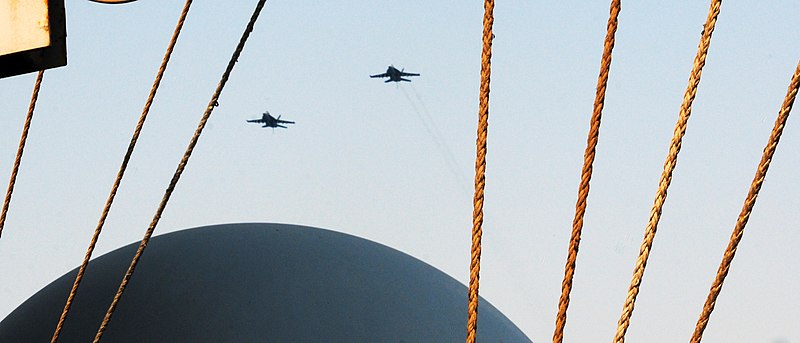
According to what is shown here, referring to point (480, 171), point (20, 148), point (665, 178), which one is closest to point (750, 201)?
point (665, 178)

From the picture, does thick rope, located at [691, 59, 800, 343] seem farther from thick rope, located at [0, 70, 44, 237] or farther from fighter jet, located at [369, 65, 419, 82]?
fighter jet, located at [369, 65, 419, 82]

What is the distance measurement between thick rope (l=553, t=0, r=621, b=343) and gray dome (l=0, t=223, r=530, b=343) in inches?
368

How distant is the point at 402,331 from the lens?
1352 centimetres

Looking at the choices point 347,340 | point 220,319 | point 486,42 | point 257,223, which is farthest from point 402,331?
point 486,42

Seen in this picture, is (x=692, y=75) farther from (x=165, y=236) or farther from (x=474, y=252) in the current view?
(x=165, y=236)

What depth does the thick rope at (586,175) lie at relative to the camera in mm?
3682

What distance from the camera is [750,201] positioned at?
131 inches

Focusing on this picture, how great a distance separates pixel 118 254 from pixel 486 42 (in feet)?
41.5

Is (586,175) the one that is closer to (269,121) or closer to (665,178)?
(665,178)

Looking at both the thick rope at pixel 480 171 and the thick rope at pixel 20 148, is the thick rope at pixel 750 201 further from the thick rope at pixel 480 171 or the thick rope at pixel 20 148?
the thick rope at pixel 20 148

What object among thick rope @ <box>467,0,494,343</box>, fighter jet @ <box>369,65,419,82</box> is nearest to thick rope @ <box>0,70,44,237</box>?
thick rope @ <box>467,0,494,343</box>

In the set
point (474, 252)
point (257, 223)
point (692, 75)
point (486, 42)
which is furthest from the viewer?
point (257, 223)

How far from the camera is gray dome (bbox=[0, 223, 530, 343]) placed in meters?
13.1

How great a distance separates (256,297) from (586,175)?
34.0ft
